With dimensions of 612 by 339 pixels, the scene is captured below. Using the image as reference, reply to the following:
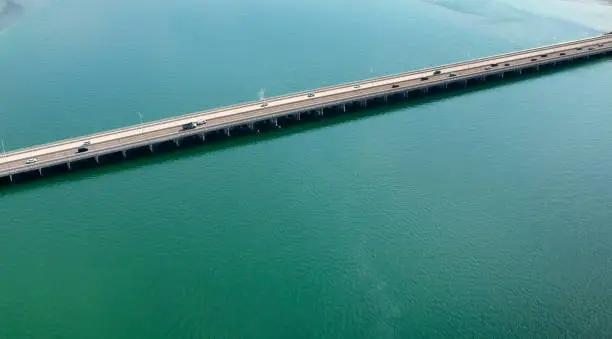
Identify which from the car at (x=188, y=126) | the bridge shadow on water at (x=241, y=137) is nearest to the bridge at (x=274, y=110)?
the car at (x=188, y=126)

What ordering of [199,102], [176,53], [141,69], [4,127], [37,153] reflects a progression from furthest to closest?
[176,53]
[141,69]
[199,102]
[4,127]
[37,153]

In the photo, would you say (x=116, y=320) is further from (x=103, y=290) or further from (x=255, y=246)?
(x=255, y=246)

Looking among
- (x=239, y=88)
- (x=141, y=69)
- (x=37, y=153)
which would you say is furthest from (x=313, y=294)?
(x=141, y=69)

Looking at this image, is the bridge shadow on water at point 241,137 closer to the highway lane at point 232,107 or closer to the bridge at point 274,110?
the bridge at point 274,110

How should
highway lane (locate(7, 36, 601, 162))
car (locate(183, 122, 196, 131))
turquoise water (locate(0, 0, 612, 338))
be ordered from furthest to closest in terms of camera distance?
1. car (locate(183, 122, 196, 131))
2. highway lane (locate(7, 36, 601, 162))
3. turquoise water (locate(0, 0, 612, 338))

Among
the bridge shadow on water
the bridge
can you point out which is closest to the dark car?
the bridge

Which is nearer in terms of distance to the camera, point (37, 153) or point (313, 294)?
point (313, 294)

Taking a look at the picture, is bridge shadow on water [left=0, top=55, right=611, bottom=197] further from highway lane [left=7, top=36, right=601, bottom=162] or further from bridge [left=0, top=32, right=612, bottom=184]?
highway lane [left=7, top=36, right=601, bottom=162]
